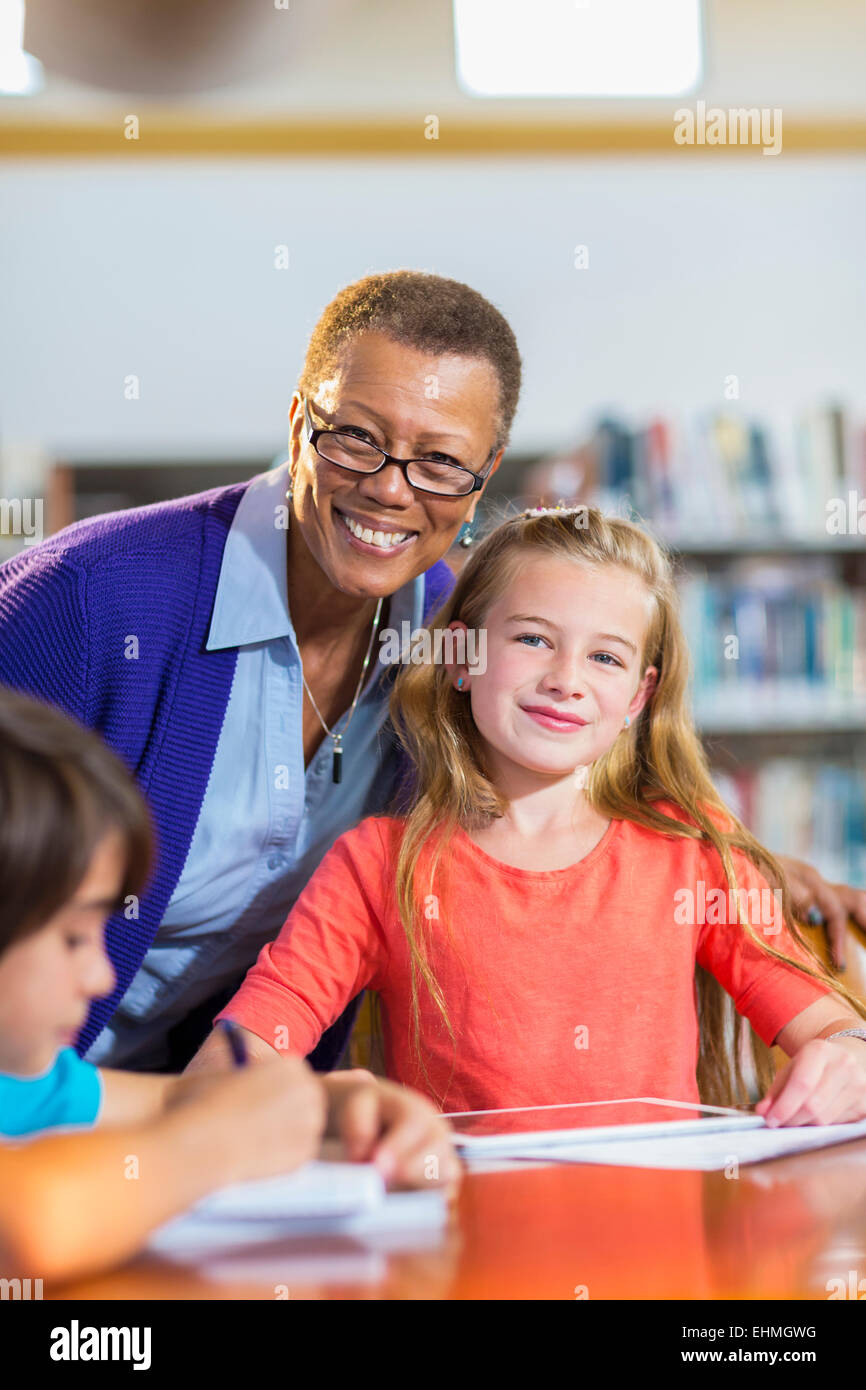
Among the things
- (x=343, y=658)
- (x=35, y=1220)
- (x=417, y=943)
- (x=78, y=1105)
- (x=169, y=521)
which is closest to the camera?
(x=35, y=1220)

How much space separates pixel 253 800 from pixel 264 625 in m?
0.19

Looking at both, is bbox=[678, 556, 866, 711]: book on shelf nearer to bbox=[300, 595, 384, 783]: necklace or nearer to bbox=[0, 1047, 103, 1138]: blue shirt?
bbox=[300, 595, 384, 783]: necklace

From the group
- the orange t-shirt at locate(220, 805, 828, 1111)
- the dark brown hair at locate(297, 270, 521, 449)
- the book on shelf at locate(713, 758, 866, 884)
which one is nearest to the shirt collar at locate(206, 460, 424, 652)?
the dark brown hair at locate(297, 270, 521, 449)

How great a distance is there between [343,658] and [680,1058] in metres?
0.58

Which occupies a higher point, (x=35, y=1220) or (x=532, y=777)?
(x=532, y=777)

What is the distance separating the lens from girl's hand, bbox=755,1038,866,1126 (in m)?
0.88

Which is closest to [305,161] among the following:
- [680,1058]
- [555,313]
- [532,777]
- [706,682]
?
[555,313]

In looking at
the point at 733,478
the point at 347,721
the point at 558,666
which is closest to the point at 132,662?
the point at 347,721

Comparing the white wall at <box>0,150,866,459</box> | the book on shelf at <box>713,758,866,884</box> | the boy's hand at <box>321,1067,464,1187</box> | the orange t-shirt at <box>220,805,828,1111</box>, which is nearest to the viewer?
the boy's hand at <box>321,1067,464,1187</box>

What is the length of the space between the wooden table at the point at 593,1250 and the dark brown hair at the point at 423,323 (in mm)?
820

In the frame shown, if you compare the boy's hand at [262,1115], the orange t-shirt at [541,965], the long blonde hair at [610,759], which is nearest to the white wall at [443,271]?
the long blonde hair at [610,759]

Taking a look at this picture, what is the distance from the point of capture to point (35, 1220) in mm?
543

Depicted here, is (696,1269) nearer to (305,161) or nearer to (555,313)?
(555,313)

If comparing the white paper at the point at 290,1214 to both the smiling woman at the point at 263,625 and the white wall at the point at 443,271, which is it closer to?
the smiling woman at the point at 263,625
